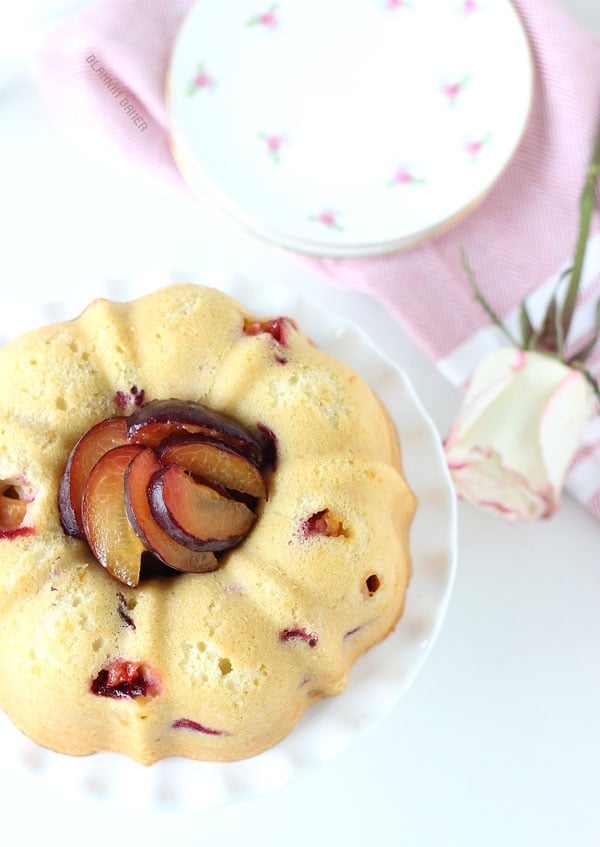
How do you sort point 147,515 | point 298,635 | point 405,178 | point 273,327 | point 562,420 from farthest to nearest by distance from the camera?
point 405,178, point 562,420, point 273,327, point 298,635, point 147,515

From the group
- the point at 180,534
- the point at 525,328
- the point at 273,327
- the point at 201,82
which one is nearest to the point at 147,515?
the point at 180,534

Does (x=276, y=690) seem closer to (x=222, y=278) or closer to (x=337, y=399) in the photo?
(x=337, y=399)

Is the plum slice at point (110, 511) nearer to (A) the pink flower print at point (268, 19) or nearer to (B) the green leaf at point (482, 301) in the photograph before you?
(B) the green leaf at point (482, 301)

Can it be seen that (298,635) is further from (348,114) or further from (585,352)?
(348,114)

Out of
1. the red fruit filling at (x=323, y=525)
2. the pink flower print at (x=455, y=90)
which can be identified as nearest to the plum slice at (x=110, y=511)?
the red fruit filling at (x=323, y=525)

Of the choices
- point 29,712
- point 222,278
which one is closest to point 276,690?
point 29,712

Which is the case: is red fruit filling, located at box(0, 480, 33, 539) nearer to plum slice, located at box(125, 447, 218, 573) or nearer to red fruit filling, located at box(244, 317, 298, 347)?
plum slice, located at box(125, 447, 218, 573)
